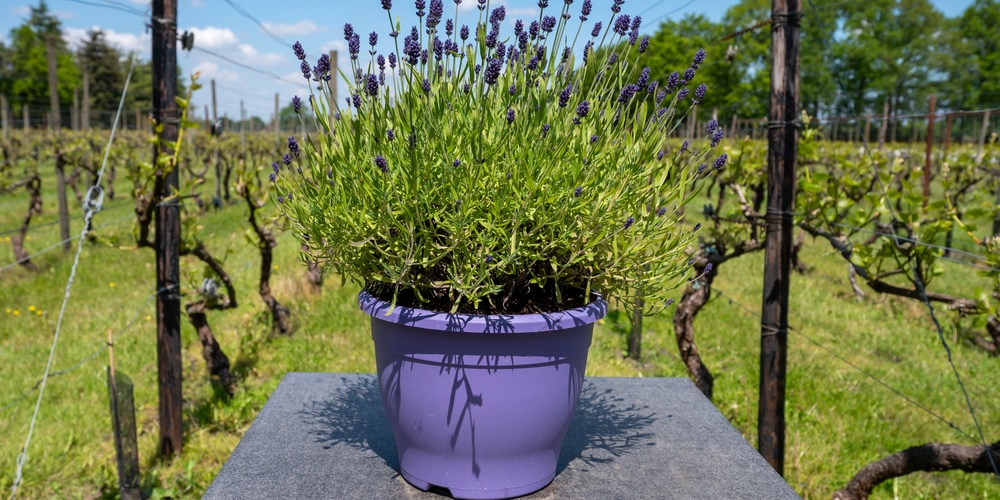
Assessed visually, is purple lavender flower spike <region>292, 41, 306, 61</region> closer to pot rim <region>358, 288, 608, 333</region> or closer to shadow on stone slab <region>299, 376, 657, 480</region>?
pot rim <region>358, 288, 608, 333</region>

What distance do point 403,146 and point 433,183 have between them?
0.32ft

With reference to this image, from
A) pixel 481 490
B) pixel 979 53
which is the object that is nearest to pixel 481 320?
pixel 481 490

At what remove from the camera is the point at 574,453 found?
162cm

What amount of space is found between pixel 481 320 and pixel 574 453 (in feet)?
1.81

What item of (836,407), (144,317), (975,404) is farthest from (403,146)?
(144,317)

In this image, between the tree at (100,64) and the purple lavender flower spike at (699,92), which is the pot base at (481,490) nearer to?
the purple lavender flower spike at (699,92)

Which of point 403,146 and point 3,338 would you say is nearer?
point 403,146

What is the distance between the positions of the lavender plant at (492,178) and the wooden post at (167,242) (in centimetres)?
191

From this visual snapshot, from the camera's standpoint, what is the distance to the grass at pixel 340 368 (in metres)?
3.42

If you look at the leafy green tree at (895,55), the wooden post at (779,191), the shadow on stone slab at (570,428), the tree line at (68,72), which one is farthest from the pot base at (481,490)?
the leafy green tree at (895,55)

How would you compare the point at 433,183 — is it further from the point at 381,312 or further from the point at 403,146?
the point at 381,312

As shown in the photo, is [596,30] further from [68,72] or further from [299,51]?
[68,72]

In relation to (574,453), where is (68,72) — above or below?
above

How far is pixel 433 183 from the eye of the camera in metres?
1.27
